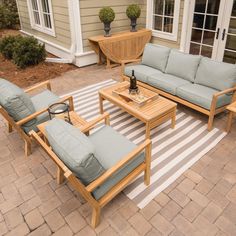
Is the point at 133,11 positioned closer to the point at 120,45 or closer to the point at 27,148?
the point at 120,45

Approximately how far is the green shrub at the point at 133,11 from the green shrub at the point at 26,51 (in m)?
2.39

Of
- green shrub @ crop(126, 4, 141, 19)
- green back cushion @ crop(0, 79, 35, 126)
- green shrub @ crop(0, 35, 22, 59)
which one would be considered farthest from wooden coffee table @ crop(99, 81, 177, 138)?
green shrub @ crop(0, 35, 22, 59)

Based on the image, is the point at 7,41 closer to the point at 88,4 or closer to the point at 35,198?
the point at 88,4

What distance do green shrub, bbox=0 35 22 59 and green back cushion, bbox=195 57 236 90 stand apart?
4941mm

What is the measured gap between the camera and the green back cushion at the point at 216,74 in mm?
3488

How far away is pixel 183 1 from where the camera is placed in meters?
5.32

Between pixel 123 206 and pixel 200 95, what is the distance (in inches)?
80.0

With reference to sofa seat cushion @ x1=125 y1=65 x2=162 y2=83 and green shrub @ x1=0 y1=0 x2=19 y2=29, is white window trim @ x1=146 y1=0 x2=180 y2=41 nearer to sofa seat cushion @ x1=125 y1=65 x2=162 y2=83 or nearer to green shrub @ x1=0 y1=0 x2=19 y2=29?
sofa seat cushion @ x1=125 y1=65 x2=162 y2=83

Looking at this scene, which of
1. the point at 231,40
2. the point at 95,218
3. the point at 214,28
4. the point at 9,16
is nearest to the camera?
the point at 95,218

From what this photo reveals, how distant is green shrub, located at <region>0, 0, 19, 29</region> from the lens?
33.0 feet

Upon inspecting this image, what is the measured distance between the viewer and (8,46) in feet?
21.0

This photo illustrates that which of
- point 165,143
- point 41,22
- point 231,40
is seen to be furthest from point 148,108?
point 41,22

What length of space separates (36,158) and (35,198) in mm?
667

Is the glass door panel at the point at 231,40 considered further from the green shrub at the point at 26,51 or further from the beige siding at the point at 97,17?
the green shrub at the point at 26,51
